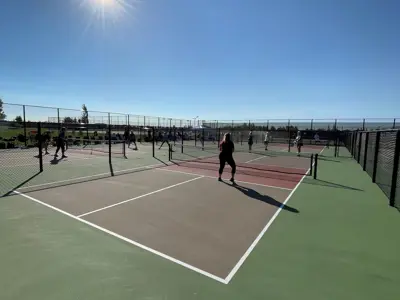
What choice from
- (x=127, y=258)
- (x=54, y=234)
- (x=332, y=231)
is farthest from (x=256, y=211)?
(x=54, y=234)

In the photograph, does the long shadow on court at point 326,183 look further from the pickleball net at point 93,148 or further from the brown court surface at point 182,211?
the pickleball net at point 93,148

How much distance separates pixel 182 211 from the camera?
5.63 metres

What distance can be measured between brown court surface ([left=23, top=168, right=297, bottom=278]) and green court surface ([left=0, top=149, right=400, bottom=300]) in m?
0.29

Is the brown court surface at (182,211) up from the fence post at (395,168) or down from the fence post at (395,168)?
down

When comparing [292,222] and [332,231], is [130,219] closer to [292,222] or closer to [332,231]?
[292,222]

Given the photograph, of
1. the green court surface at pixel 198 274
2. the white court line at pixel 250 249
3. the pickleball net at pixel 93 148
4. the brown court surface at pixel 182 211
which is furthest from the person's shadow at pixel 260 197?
the pickleball net at pixel 93 148

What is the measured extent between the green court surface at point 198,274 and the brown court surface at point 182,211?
29cm

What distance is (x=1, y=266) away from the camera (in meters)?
3.30

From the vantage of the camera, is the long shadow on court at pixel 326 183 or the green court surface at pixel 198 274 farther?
the long shadow on court at pixel 326 183

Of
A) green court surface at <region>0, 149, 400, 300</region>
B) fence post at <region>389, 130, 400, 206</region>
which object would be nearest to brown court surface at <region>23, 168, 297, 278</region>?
green court surface at <region>0, 149, 400, 300</region>

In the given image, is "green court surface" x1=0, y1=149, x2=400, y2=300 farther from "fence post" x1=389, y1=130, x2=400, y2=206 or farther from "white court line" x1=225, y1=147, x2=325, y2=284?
"fence post" x1=389, y1=130, x2=400, y2=206

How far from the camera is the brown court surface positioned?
3.90 metres

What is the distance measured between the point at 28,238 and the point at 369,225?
6.43 m

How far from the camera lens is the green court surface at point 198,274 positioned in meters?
2.86
